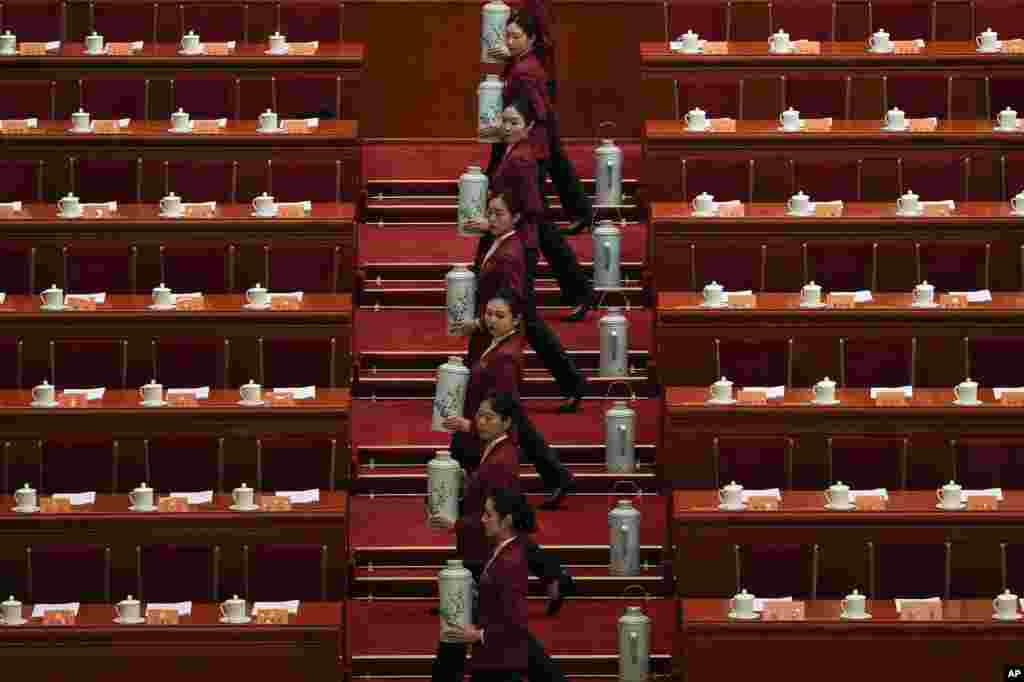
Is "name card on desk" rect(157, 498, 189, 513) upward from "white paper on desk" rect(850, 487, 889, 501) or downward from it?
downward

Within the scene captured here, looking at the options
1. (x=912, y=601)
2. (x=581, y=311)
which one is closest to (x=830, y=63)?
(x=581, y=311)

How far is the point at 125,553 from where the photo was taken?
17.6ft

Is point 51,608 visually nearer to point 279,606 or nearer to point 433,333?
→ point 279,606

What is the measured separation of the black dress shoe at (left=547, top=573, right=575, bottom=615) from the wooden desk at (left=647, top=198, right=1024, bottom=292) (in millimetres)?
1065

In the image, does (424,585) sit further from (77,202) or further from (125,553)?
(77,202)

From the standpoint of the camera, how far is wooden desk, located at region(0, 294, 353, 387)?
19.4ft

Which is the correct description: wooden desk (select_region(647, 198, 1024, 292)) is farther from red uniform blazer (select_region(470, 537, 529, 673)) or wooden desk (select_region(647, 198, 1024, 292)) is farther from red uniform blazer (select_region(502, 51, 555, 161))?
red uniform blazer (select_region(470, 537, 529, 673))

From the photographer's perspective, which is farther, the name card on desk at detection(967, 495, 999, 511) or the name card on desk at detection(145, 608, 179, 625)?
the name card on desk at detection(967, 495, 999, 511)

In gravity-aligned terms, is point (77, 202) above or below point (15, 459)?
above

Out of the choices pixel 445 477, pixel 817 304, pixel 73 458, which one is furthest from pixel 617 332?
pixel 73 458

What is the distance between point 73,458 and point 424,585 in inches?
31.3

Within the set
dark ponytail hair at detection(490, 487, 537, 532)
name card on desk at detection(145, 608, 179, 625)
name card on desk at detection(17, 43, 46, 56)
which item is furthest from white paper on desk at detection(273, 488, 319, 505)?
name card on desk at detection(17, 43, 46, 56)

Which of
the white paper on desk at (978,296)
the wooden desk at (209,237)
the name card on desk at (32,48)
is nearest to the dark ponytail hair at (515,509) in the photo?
the wooden desk at (209,237)

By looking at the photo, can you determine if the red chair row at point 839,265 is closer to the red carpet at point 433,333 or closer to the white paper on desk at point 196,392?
the red carpet at point 433,333
